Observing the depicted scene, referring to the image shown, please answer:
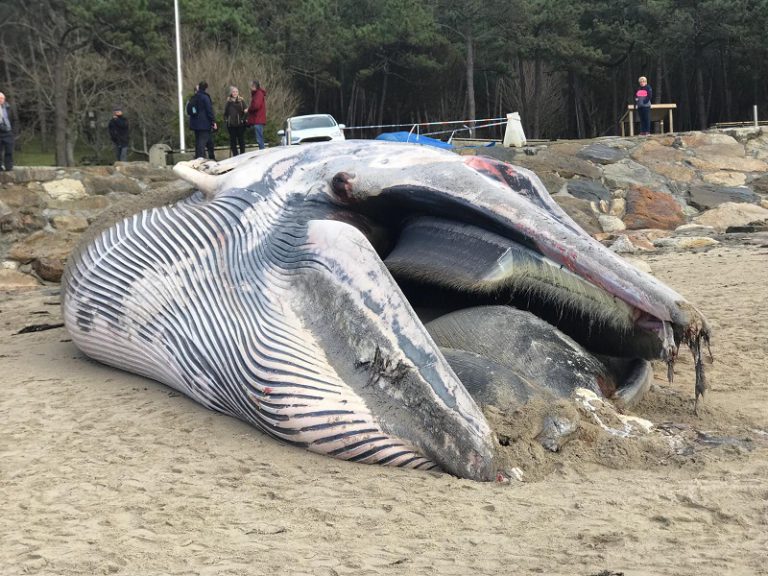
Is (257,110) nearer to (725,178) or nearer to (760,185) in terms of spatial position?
(725,178)

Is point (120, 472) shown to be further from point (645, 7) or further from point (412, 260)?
point (645, 7)

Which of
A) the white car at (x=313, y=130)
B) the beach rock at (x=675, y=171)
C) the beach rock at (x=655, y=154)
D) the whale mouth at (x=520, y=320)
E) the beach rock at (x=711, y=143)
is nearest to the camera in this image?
the whale mouth at (x=520, y=320)

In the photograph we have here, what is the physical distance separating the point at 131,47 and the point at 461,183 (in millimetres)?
35195

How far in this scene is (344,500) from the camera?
3.44 m

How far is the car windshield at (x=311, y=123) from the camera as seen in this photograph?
85.8 feet

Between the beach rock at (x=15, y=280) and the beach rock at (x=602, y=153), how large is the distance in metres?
8.74

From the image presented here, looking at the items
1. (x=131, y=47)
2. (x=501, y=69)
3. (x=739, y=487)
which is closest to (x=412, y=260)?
(x=739, y=487)

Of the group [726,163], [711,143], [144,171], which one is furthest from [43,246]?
[711,143]

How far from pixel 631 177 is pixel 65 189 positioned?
8.39 meters

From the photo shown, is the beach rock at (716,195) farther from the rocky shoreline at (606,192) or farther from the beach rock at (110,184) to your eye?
the beach rock at (110,184)

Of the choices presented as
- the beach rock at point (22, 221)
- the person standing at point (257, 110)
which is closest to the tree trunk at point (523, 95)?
the person standing at point (257, 110)

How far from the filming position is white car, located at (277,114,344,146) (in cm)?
2486

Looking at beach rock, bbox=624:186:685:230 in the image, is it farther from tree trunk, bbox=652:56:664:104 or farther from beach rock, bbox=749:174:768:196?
tree trunk, bbox=652:56:664:104

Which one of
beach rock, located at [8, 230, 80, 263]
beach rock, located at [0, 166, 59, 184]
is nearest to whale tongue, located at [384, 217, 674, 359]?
beach rock, located at [8, 230, 80, 263]
